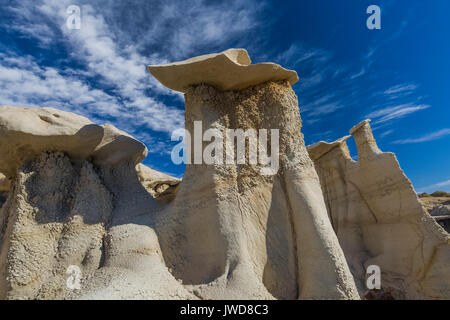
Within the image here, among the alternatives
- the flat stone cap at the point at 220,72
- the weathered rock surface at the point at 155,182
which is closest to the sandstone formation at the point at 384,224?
the flat stone cap at the point at 220,72

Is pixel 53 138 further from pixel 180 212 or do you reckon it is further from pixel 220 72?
pixel 220 72

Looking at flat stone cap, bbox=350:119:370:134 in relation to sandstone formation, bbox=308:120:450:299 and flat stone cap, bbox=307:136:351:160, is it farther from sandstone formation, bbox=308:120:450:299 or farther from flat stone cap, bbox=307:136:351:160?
flat stone cap, bbox=307:136:351:160

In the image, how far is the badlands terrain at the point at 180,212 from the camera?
3.26 m

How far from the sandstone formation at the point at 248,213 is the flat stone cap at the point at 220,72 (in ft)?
0.05

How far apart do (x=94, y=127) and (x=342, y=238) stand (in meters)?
6.11

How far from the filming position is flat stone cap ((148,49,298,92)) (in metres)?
4.02

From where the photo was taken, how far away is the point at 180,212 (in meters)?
3.95

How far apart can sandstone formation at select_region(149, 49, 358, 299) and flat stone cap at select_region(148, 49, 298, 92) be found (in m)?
0.01

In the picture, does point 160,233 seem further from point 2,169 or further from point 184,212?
point 2,169

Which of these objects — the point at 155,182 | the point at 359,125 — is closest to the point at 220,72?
the point at 155,182

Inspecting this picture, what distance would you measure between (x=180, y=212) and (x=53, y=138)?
82.1 inches

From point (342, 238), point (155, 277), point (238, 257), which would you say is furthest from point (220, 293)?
point (342, 238)

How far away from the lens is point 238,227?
11.8ft
